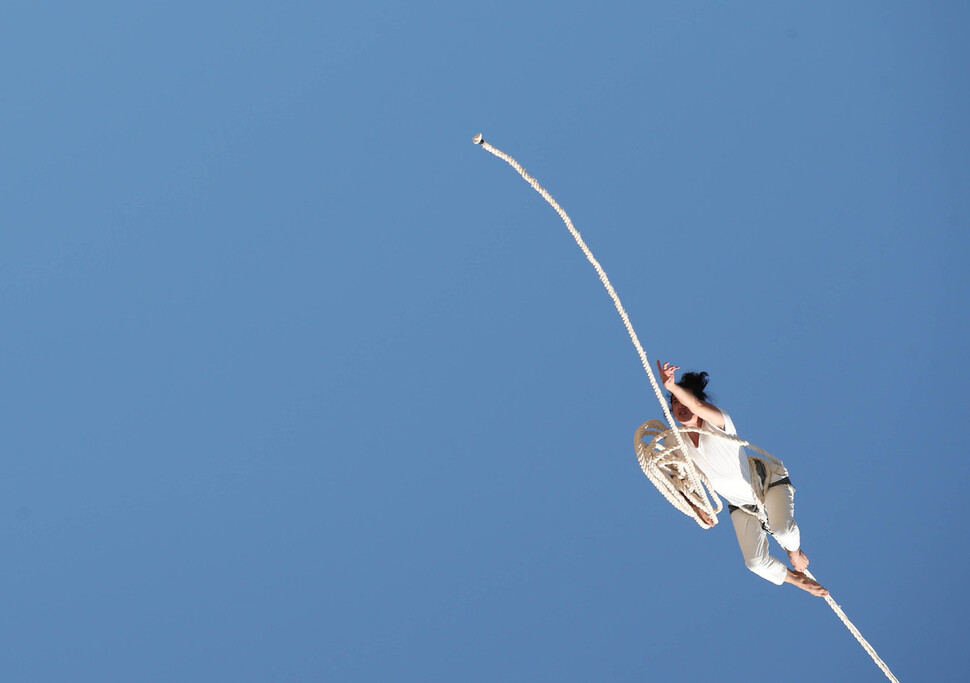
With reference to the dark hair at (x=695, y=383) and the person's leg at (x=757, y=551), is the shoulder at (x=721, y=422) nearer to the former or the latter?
the dark hair at (x=695, y=383)

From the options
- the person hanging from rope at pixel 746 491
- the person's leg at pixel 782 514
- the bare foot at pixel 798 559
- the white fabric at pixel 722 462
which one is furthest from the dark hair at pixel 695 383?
the bare foot at pixel 798 559

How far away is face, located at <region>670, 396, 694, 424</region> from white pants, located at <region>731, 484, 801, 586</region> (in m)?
0.39

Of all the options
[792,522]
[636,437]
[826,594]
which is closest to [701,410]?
[636,437]

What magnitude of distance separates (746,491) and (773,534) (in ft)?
0.53

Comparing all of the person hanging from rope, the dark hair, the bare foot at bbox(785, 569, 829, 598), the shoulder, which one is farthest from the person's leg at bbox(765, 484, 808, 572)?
the dark hair

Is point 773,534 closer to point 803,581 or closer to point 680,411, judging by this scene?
point 803,581

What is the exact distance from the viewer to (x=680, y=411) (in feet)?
11.6

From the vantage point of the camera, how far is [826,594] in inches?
147

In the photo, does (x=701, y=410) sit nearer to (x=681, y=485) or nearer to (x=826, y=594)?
(x=681, y=485)

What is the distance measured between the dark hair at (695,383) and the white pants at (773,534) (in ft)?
1.52

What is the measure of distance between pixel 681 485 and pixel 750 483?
0.22 meters

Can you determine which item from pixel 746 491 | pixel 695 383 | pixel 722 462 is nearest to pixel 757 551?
pixel 746 491

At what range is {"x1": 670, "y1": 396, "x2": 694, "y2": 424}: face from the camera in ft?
11.6

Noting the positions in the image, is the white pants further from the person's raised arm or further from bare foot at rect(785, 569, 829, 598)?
the person's raised arm
